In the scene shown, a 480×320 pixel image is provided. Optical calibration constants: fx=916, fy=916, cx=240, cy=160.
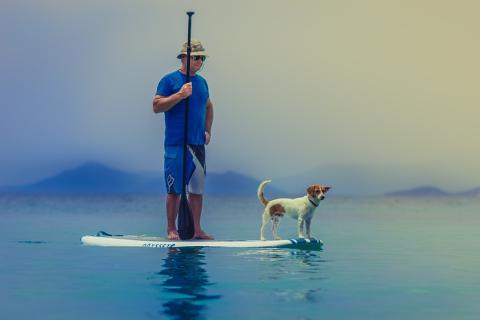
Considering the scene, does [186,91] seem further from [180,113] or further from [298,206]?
[298,206]

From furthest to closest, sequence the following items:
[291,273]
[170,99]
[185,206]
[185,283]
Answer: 1. [185,206]
2. [170,99]
3. [291,273]
4. [185,283]

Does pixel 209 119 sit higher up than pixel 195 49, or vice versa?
pixel 195 49

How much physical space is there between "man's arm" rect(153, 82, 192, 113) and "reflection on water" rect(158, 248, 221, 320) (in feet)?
7.56

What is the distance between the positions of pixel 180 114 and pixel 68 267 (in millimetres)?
3175

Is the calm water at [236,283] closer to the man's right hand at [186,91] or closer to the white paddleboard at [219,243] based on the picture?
the white paddleboard at [219,243]

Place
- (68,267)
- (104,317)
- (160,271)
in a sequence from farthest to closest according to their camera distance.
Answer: (68,267) < (160,271) < (104,317)

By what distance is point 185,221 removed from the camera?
14.8m

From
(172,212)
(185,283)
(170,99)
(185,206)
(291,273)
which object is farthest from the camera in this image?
(172,212)

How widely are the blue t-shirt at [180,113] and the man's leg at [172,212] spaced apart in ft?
2.97

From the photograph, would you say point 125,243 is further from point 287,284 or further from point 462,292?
point 462,292

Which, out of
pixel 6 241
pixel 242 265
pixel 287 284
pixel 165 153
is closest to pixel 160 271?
pixel 242 265

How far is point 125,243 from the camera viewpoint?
15.4 metres

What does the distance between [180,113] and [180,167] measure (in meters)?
0.87

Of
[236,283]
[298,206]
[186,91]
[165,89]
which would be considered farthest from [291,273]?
[165,89]
